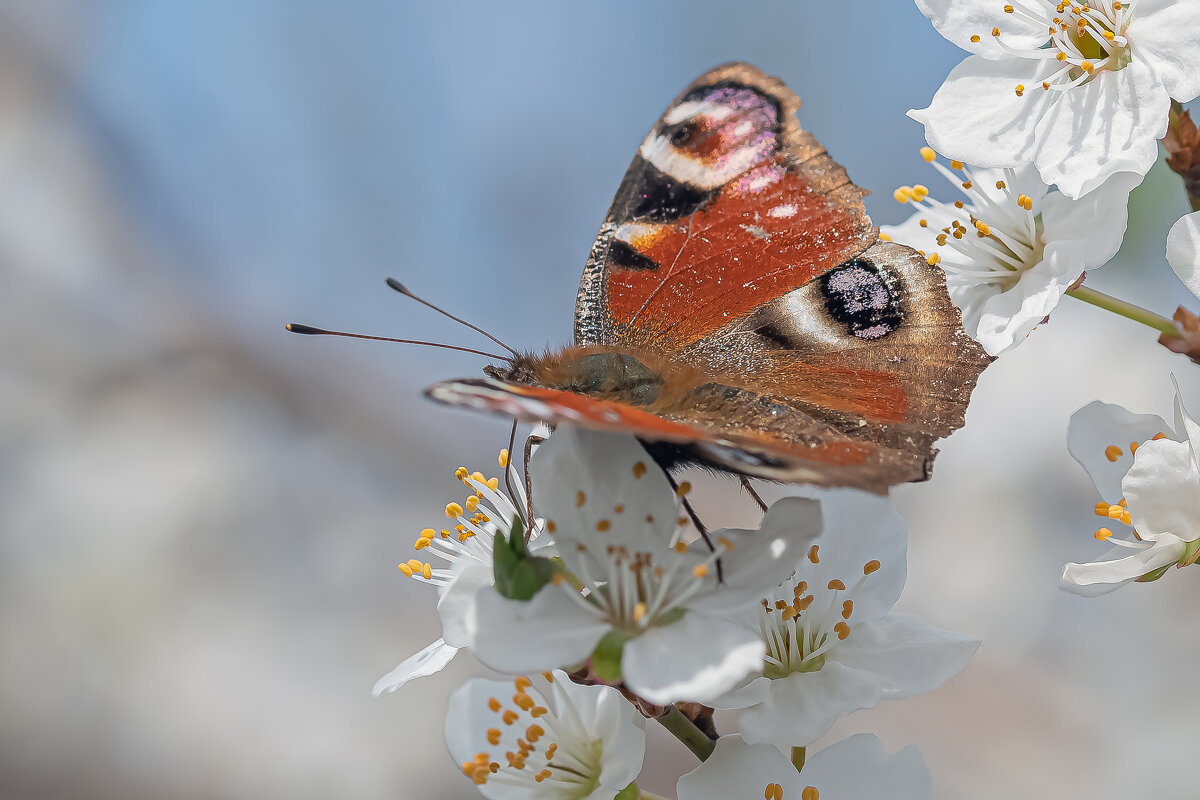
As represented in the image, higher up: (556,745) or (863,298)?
(863,298)

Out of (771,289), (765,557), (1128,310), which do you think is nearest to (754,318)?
(771,289)

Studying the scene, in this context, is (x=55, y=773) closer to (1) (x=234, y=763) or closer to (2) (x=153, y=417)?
(1) (x=234, y=763)

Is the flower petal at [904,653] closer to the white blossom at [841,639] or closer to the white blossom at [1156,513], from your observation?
the white blossom at [841,639]

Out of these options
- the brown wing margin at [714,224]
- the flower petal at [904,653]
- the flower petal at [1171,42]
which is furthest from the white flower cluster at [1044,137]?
the flower petal at [904,653]

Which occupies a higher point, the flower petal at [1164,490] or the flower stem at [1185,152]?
the flower stem at [1185,152]

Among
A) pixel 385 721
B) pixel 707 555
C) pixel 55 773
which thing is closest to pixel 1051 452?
pixel 385 721

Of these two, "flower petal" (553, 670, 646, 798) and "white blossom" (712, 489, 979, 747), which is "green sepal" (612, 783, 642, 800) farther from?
"white blossom" (712, 489, 979, 747)

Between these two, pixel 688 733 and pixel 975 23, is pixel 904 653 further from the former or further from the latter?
pixel 975 23
